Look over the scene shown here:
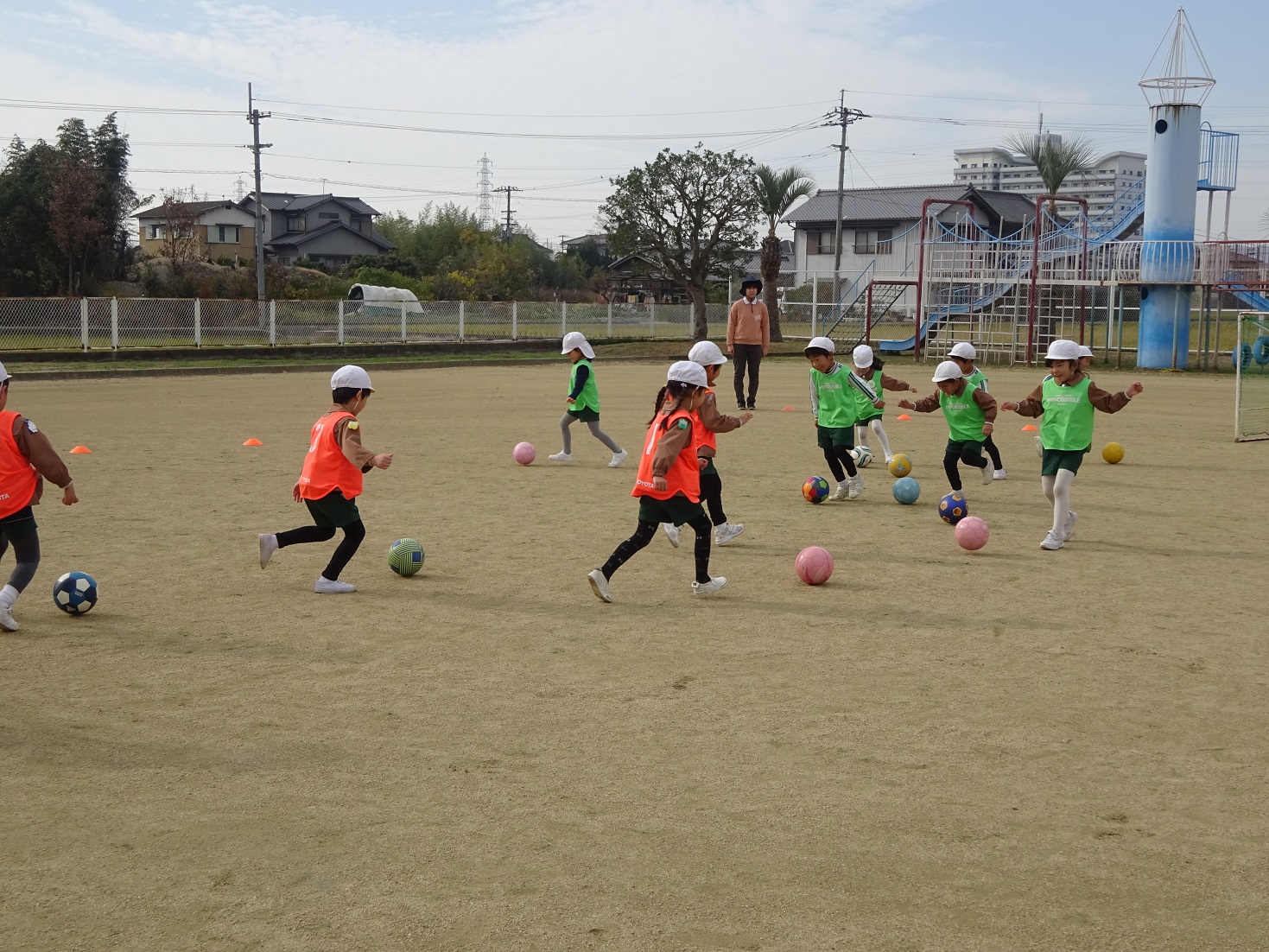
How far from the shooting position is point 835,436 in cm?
1160

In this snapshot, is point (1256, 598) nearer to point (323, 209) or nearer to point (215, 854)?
point (215, 854)

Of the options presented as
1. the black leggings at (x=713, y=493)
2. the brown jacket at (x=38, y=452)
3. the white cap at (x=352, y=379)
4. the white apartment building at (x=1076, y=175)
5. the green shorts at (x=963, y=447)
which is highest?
the white apartment building at (x=1076, y=175)

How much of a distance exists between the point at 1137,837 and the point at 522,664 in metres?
3.12

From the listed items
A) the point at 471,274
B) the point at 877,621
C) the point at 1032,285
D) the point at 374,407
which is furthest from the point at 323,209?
the point at 877,621

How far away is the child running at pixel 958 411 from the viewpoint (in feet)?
36.2

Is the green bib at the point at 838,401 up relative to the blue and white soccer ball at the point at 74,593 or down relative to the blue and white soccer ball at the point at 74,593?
up

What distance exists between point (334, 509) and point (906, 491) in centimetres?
569

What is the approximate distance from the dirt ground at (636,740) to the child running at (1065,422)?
344 mm

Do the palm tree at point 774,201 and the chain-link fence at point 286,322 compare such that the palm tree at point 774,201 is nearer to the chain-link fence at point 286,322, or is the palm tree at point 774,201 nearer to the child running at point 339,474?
the chain-link fence at point 286,322

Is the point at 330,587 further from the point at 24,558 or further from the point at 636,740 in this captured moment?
the point at 636,740

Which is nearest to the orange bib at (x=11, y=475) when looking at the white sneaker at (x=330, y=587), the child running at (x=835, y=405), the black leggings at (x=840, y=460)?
the white sneaker at (x=330, y=587)

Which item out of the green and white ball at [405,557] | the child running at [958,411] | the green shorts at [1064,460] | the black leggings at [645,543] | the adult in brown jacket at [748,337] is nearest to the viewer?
the black leggings at [645,543]

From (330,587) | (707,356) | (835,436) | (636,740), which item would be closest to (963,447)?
(835,436)

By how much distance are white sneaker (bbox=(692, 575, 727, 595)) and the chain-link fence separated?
26.7 m
